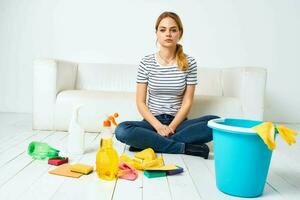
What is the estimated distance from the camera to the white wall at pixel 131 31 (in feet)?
10.1

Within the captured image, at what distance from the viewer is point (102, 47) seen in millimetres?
3096

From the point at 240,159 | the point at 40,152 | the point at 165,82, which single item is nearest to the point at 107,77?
the point at 165,82

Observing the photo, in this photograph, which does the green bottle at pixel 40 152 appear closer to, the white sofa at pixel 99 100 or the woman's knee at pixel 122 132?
the woman's knee at pixel 122 132

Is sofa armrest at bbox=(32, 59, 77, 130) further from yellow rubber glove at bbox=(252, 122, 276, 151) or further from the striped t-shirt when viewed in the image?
yellow rubber glove at bbox=(252, 122, 276, 151)

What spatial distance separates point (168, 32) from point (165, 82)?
0.91 ft

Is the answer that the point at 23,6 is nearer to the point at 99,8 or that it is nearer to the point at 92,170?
the point at 99,8

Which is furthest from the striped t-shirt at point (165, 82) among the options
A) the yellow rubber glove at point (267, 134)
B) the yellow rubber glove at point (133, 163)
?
the yellow rubber glove at point (267, 134)

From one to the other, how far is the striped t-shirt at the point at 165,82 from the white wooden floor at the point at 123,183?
30 centimetres

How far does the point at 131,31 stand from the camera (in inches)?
122

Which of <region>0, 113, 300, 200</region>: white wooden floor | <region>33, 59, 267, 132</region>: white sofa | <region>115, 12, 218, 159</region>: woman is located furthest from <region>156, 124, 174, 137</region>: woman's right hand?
<region>33, 59, 267, 132</region>: white sofa

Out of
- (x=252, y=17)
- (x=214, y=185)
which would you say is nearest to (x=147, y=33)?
(x=252, y=17)

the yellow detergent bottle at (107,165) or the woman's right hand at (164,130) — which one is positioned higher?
the woman's right hand at (164,130)

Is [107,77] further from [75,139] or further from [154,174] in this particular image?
[154,174]

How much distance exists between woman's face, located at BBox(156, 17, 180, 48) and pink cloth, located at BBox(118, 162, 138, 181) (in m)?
0.74
